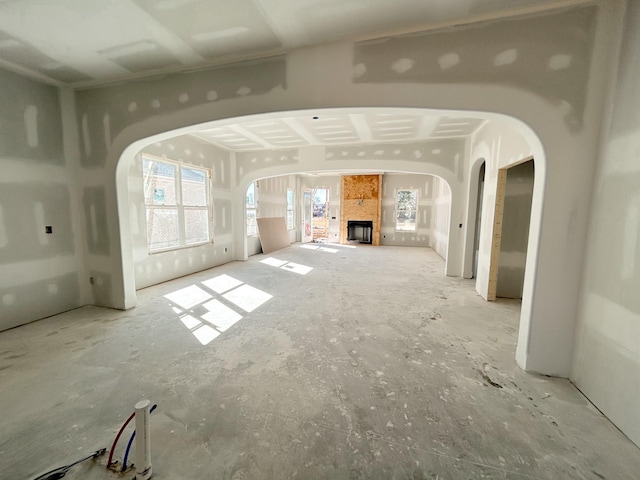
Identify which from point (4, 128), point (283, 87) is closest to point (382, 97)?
point (283, 87)

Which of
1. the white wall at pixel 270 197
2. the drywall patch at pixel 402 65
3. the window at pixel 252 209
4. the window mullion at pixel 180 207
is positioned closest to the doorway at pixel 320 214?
the white wall at pixel 270 197

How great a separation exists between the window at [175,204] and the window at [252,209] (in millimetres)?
1806

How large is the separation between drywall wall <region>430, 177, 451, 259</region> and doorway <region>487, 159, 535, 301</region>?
288cm

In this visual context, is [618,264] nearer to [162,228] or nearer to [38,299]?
[38,299]

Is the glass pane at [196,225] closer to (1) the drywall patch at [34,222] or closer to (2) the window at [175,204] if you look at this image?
(2) the window at [175,204]

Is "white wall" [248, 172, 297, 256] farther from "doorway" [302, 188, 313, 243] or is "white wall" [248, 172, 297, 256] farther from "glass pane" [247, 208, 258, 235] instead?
"doorway" [302, 188, 313, 243]

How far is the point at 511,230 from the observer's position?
412 cm

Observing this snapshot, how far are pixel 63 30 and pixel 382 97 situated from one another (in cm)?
283

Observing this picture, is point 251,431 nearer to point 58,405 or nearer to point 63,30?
point 58,405

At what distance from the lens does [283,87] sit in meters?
2.48

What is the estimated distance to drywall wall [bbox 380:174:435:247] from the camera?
32.5 ft

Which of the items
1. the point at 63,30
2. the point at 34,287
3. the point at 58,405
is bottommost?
the point at 58,405

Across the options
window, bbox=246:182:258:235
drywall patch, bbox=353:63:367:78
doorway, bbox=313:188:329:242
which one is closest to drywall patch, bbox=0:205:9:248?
drywall patch, bbox=353:63:367:78

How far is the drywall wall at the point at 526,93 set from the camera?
1922mm
